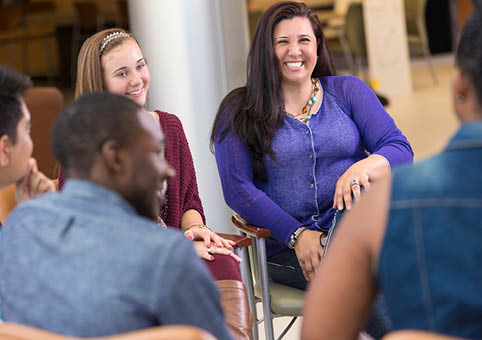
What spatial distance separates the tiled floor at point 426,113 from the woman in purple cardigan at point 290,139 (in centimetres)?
265

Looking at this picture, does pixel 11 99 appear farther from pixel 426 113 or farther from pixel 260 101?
pixel 426 113

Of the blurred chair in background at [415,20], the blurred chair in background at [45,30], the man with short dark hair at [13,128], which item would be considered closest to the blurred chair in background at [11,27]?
the blurred chair in background at [45,30]

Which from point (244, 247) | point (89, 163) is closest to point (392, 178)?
point (89, 163)

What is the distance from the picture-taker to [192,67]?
12.4 feet

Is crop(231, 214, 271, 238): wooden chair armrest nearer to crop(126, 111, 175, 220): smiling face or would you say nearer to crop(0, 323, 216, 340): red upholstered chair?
crop(126, 111, 175, 220): smiling face

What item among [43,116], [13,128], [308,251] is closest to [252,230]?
[308,251]

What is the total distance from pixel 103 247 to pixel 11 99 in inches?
21.6

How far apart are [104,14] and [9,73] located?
396 inches

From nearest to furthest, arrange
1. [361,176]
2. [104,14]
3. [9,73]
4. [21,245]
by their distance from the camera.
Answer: [21,245] < [9,73] < [361,176] < [104,14]

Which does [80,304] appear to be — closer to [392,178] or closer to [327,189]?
[392,178]

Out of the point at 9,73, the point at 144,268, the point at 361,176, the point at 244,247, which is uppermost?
the point at 9,73

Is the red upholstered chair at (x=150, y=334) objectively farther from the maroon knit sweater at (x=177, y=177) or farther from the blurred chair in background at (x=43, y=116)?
the blurred chair in background at (x=43, y=116)

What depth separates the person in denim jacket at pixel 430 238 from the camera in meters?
1.16

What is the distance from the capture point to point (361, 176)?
2566mm
